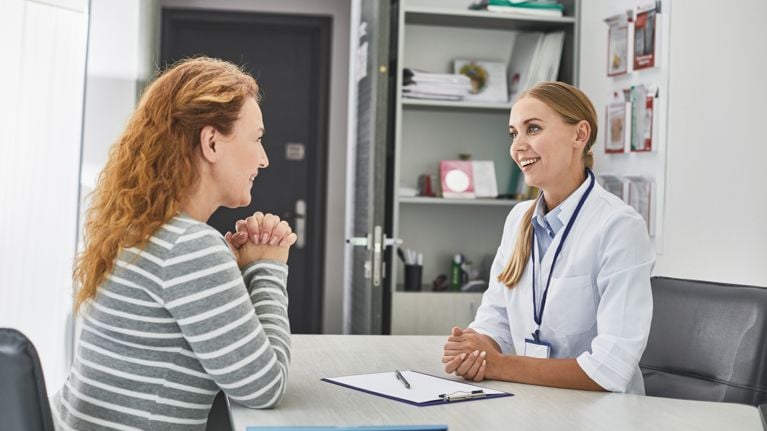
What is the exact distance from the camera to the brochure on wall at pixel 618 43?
10.4 feet

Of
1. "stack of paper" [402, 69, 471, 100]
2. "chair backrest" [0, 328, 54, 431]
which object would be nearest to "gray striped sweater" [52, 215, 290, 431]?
"chair backrest" [0, 328, 54, 431]

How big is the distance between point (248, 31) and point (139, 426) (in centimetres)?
460

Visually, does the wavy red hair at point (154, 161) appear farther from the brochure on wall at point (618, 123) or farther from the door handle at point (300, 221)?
the door handle at point (300, 221)

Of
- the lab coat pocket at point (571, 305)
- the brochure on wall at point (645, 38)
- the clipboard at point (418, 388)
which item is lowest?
the clipboard at point (418, 388)

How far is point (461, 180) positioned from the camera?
3.70 metres

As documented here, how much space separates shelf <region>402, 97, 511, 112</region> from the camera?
3574mm

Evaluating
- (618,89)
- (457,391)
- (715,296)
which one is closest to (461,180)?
(618,89)

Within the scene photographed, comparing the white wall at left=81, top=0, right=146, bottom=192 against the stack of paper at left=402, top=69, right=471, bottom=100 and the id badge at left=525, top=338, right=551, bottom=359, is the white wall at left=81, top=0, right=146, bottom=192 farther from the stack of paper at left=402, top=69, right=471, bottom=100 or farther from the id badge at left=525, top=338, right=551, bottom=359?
the id badge at left=525, top=338, right=551, bottom=359

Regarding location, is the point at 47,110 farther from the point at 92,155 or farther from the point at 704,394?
the point at 704,394

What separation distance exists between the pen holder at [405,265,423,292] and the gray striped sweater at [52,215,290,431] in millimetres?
2289

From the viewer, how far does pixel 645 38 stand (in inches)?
119

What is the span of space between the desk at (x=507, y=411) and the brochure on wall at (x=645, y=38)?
5.74ft

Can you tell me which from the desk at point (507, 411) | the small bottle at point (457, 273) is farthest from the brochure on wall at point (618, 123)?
the desk at point (507, 411)

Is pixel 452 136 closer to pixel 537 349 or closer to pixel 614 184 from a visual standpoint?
pixel 614 184
